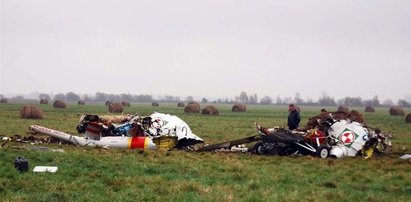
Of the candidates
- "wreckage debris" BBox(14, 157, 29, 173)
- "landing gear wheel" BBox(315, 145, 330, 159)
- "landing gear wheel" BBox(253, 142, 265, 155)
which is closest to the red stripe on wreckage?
"landing gear wheel" BBox(253, 142, 265, 155)

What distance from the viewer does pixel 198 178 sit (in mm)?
12375

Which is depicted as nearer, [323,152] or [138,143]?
[323,152]

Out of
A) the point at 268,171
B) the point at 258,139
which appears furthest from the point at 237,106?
the point at 268,171

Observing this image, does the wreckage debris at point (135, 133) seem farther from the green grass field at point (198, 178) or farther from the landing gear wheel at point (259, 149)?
the landing gear wheel at point (259, 149)

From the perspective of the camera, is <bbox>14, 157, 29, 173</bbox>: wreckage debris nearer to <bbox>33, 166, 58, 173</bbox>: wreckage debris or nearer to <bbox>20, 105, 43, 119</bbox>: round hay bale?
<bbox>33, 166, 58, 173</bbox>: wreckage debris

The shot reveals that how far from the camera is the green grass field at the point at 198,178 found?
1016cm

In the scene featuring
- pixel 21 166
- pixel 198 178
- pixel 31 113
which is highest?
pixel 31 113

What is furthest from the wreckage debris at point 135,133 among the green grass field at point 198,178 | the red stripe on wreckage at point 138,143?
the green grass field at point 198,178

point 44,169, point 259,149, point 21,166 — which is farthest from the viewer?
point 259,149

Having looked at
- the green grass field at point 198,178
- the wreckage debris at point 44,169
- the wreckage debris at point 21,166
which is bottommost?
the green grass field at point 198,178

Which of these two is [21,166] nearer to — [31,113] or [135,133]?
[135,133]

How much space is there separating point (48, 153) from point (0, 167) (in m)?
2.85

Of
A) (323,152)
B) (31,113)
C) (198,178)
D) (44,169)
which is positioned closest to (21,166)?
(44,169)

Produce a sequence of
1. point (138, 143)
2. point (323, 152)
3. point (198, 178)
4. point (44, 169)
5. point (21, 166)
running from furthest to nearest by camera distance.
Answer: point (138, 143) < point (323, 152) < point (44, 169) < point (21, 166) < point (198, 178)
